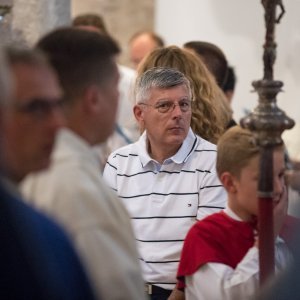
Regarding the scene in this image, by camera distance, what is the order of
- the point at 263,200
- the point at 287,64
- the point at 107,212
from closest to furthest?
the point at 107,212, the point at 263,200, the point at 287,64

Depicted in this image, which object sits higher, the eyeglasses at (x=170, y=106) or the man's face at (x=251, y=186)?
the eyeglasses at (x=170, y=106)

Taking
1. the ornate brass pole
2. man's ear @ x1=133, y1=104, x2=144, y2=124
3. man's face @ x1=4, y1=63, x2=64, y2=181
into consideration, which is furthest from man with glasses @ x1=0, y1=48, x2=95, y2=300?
man's ear @ x1=133, y1=104, x2=144, y2=124

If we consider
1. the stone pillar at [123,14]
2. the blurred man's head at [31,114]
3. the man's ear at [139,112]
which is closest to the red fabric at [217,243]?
the man's ear at [139,112]

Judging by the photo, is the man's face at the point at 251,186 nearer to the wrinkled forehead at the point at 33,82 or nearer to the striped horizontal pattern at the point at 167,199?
the striped horizontal pattern at the point at 167,199

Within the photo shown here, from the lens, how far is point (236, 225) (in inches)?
179

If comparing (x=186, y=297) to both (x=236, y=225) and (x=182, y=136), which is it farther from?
(x=182, y=136)

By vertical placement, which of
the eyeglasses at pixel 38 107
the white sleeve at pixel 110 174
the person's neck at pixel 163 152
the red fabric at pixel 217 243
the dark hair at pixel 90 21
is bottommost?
the red fabric at pixel 217 243

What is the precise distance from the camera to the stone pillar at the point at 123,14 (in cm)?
1080

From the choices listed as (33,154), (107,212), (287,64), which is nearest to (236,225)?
(107,212)

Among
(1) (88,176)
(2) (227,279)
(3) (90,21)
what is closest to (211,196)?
(2) (227,279)

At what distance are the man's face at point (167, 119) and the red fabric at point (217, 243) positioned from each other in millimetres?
795

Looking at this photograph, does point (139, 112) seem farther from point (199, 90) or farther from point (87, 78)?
point (87, 78)

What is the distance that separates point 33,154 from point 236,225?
4.85 feet

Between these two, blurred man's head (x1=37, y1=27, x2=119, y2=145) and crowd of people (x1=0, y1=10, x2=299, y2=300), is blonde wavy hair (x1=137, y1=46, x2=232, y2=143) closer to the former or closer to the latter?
crowd of people (x1=0, y1=10, x2=299, y2=300)
